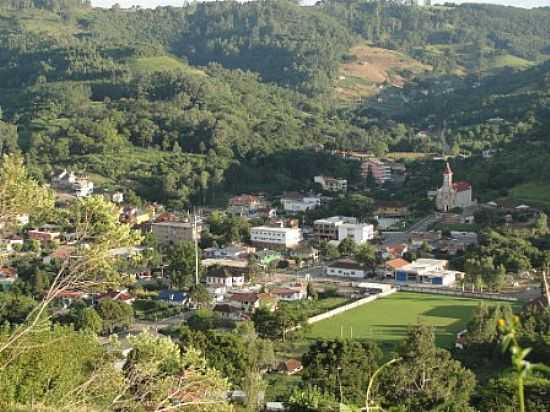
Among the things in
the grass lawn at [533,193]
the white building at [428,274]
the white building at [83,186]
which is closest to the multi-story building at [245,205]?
the white building at [83,186]

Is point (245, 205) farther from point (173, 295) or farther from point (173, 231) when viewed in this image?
point (173, 295)

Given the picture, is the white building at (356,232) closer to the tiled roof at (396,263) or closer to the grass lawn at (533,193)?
the tiled roof at (396,263)

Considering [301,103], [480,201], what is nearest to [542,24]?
[301,103]

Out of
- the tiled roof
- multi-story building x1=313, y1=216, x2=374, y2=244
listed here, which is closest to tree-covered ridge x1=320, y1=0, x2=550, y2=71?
multi-story building x1=313, y1=216, x2=374, y2=244

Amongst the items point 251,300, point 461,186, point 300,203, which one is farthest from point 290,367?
point 300,203

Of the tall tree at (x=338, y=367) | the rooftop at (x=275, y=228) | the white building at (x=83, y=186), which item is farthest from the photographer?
the white building at (x=83, y=186)

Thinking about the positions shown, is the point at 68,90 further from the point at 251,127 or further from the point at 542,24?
the point at 542,24

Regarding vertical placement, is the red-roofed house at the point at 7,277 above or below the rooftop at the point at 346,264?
below
